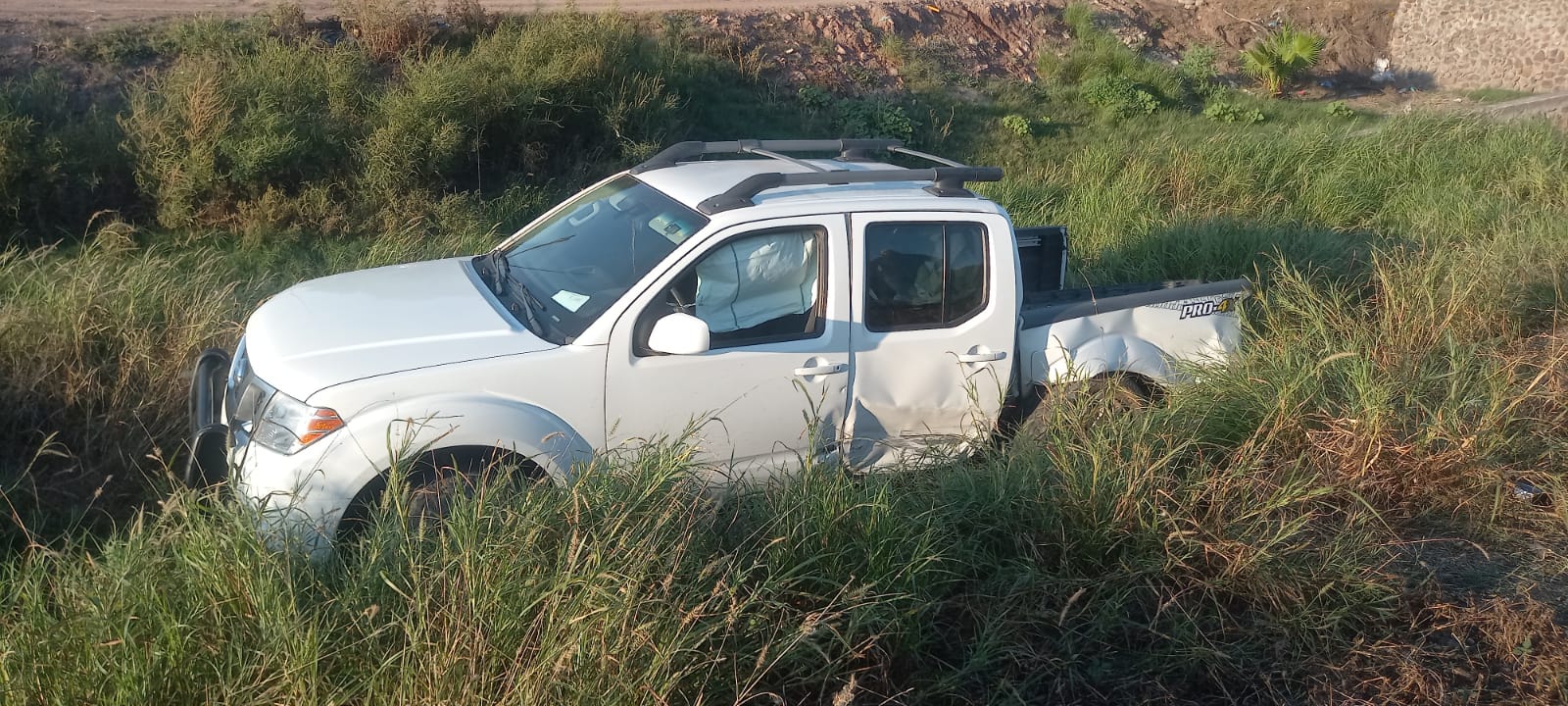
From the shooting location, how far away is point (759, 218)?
16.1 feet

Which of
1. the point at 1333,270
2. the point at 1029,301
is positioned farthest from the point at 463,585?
the point at 1333,270

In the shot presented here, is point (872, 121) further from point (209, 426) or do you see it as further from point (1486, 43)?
point (1486, 43)

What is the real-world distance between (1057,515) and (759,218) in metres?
1.72

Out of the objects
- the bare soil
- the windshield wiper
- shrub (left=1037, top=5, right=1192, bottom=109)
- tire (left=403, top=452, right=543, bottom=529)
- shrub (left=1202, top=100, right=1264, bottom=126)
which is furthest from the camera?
shrub (left=1037, top=5, right=1192, bottom=109)

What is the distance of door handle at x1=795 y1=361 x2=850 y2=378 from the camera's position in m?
4.92

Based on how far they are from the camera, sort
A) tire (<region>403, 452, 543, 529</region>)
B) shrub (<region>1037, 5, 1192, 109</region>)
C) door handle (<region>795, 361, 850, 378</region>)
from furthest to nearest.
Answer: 1. shrub (<region>1037, 5, 1192, 109</region>)
2. door handle (<region>795, 361, 850, 378</region>)
3. tire (<region>403, 452, 543, 529</region>)

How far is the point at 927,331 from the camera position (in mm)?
5246

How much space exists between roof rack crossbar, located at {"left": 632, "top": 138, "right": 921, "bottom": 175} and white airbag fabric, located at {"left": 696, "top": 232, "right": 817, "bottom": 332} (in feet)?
3.70

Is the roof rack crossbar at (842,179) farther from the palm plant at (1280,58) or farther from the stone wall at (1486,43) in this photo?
the stone wall at (1486,43)

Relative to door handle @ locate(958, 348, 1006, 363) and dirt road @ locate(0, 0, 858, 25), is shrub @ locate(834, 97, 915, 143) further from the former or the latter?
door handle @ locate(958, 348, 1006, 363)

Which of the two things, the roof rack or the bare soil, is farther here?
the bare soil

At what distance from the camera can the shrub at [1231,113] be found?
16.5m

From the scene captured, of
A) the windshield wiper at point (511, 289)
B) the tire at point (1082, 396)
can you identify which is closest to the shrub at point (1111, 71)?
the tire at point (1082, 396)

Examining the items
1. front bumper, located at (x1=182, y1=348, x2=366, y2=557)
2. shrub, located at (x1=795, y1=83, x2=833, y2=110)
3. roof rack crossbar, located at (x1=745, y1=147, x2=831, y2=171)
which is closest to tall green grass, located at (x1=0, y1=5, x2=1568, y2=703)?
front bumper, located at (x1=182, y1=348, x2=366, y2=557)
